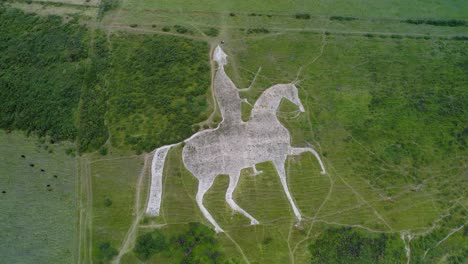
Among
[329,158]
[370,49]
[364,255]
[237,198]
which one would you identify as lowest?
[364,255]

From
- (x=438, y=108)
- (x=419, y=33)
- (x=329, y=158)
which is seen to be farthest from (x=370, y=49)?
(x=329, y=158)

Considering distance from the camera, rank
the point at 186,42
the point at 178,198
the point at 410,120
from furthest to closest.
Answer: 1. the point at 186,42
2. the point at 410,120
3. the point at 178,198

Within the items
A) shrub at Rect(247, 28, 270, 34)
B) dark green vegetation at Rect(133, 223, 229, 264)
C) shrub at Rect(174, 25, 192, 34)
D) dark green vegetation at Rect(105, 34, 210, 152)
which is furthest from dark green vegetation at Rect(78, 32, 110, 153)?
shrub at Rect(247, 28, 270, 34)

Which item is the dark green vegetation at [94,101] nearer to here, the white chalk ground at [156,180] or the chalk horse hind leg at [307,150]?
the white chalk ground at [156,180]

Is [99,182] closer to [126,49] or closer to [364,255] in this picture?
[126,49]

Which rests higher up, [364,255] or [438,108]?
[438,108]

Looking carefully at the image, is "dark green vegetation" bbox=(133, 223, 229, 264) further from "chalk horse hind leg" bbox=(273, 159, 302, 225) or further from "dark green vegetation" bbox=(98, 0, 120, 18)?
"dark green vegetation" bbox=(98, 0, 120, 18)
